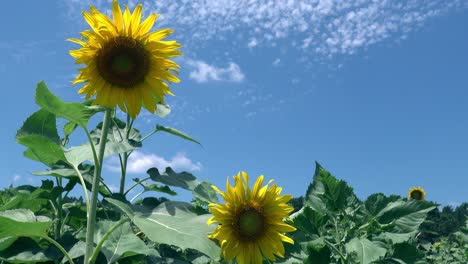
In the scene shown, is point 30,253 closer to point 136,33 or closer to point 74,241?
point 74,241

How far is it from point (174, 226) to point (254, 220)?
0.76 metres

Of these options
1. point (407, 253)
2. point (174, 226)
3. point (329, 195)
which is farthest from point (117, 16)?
point (407, 253)

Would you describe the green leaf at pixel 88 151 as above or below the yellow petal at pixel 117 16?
below

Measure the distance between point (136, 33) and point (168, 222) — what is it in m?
1.09

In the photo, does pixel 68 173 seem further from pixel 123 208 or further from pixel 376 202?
pixel 376 202

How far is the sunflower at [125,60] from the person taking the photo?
110 inches

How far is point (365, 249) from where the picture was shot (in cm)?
266

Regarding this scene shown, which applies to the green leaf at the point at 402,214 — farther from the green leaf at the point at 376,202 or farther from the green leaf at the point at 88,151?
the green leaf at the point at 88,151

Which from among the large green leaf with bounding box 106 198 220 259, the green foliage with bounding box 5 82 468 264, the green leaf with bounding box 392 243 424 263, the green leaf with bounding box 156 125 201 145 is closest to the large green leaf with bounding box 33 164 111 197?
the green foliage with bounding box 5 82 468 264

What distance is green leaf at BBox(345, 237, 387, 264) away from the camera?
259cm

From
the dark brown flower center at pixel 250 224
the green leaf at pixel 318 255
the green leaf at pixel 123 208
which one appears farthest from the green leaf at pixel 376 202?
the green leaf at pixel 123 208

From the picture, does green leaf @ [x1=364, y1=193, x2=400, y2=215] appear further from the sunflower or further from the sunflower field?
the sunflower

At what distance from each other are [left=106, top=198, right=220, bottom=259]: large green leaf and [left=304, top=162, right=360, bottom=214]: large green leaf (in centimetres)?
77

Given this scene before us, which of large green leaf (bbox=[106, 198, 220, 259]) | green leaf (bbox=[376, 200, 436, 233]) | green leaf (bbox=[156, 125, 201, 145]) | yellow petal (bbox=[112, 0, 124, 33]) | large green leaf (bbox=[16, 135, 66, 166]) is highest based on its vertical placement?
yellow petal (bbox=[112, 0, 124, 33])
